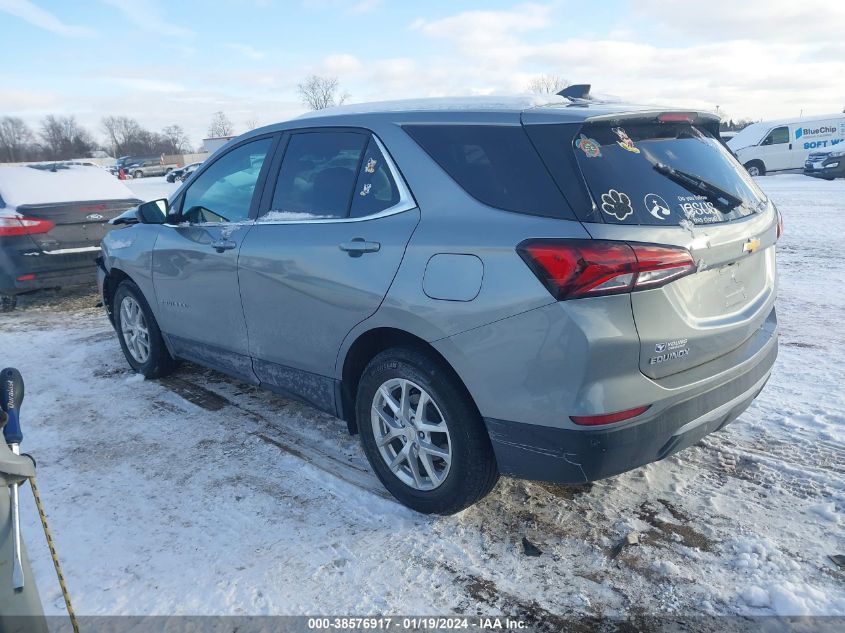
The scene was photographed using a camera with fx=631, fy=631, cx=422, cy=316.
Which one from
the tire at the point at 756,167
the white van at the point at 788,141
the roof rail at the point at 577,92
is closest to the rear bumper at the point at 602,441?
the roof rail at the point at 577,92

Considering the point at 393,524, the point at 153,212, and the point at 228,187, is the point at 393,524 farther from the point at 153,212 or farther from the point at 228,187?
the point at 153,212

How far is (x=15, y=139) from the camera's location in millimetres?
111125

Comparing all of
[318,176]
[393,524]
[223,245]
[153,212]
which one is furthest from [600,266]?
[153,212]

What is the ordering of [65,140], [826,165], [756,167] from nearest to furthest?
[826,165] → [756,167] → [65,140]

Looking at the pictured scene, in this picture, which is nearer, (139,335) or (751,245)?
(751,245)

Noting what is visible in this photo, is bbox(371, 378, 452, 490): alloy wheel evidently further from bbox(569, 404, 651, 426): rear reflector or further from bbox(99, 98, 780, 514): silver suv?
bbox(569, 404, 651, 426): rear reflector

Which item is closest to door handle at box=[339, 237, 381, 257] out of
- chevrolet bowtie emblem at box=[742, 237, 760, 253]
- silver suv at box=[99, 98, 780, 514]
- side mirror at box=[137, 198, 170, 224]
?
silver suv at box=[99, 98, 780, 514]

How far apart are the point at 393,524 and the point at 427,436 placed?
0.46 meters

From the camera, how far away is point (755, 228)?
2805 mm

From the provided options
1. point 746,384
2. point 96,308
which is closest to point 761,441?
point 746,384

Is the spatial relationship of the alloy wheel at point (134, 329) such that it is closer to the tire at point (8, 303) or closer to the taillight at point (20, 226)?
the taillight at point (20, 226)

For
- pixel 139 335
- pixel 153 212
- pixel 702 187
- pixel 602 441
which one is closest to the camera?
pixel 602 441

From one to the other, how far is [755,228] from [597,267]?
1032 millimetres

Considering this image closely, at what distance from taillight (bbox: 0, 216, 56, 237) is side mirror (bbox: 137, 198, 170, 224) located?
11.0ft
